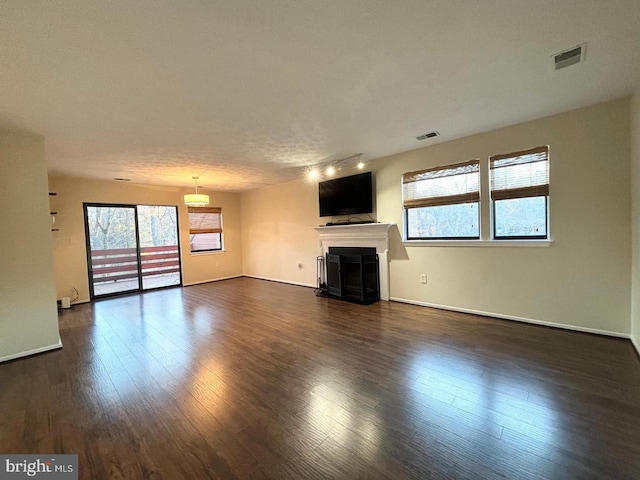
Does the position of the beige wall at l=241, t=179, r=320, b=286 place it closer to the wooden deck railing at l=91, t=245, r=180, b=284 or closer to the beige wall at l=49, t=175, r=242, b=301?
the beige wall at l=49, t=175, r=242, b=301

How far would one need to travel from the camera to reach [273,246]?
7.29 meters

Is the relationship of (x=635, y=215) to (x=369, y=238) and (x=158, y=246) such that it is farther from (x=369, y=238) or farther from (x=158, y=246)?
(x=158, y=246)

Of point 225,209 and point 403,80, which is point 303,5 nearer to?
point 403,80

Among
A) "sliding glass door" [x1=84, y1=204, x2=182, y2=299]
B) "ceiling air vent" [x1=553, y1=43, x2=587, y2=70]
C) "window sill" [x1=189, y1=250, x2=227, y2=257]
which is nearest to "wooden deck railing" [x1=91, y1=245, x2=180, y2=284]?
"sliding glass door" [x1=84, y1=204, x2=182, y2=299]

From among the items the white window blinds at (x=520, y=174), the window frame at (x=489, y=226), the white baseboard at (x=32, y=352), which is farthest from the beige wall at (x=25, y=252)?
the white window blinds at (x=520, y=174)

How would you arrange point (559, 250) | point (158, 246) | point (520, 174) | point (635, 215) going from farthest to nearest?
point (158, 246), point (520, 174), point (559, 250), point (635, 215)

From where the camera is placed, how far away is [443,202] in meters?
4.17

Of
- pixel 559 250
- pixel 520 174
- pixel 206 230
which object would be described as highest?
pixel 520 174

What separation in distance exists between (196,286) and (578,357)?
715 cm

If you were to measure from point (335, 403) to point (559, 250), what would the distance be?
318 cm

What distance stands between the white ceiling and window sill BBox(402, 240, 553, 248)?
4.94 ft

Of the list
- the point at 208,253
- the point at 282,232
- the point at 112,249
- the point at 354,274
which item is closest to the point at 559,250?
the point at 354,274

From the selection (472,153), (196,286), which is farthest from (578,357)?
(196,286)

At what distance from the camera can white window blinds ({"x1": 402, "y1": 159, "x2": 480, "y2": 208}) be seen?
388cm
